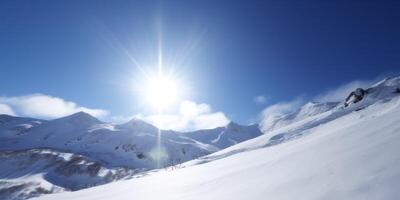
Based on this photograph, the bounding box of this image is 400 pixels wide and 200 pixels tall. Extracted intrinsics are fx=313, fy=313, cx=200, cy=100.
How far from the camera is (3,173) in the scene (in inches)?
7810

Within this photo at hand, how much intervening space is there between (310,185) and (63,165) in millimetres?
214382

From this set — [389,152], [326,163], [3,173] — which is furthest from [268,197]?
[3,173]

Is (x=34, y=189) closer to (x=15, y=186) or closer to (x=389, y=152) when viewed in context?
(x=15, y=186)

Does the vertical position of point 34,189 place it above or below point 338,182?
above

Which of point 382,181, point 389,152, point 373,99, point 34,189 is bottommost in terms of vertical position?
point 382,181

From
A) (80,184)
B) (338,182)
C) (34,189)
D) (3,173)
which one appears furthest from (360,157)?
(3,173)

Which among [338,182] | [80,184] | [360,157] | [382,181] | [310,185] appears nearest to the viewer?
[382,181]

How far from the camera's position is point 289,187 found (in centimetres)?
972

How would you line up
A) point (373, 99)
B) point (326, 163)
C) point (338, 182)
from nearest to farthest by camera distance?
point (338, 182) → point (326, 163) → point (373, 99)

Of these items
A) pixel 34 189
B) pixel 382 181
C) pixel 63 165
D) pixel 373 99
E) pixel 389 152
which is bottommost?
pixel 382 181

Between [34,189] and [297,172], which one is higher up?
[34,189]

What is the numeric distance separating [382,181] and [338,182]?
4.09 feet

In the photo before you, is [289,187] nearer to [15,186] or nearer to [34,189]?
[34,189]

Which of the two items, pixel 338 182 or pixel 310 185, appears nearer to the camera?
pixel 338 182
